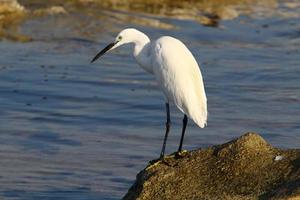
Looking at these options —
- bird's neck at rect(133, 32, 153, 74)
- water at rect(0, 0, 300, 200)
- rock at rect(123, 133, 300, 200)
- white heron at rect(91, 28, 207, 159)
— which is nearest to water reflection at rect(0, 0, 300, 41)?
water at rect(0, 0, 300, 200)

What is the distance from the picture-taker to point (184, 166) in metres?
7.43

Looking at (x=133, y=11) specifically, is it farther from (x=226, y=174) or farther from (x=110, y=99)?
(x=226, y=174)

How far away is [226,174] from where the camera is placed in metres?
7.20

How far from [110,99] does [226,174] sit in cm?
581

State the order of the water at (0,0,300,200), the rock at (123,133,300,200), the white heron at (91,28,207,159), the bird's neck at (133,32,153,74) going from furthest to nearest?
the water at (0,0,300,200), the bird's neck at (133,32,153,74), the white heron at (91,28,207,159), the rock at (123,133,300,200)

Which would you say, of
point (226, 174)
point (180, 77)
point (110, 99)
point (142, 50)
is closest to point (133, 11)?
point (110, 99)

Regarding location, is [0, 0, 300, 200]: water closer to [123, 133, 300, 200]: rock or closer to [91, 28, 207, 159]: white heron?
[91, 28, 207, 159]: white heron

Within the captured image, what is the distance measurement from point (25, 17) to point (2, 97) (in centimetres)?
478

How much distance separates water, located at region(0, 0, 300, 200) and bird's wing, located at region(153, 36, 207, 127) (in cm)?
117

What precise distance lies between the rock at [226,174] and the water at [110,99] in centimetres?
177

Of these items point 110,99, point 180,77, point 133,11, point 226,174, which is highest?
point 180,77

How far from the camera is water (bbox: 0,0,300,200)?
9906 mm

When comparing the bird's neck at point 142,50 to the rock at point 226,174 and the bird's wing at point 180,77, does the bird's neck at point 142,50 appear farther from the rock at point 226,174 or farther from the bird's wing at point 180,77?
the rock at point 226,174

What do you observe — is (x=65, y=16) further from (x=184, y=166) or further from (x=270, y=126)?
(x=184, y=166)
